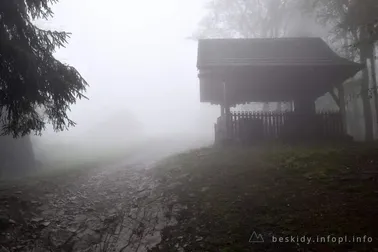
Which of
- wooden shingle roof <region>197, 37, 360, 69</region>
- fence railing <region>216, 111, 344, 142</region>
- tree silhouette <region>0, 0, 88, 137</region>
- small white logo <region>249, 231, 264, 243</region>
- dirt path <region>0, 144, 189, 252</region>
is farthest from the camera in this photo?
wooden shingle roof <region>197, 37, 360, 69</region>

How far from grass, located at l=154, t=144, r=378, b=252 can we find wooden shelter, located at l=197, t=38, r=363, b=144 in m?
4.97

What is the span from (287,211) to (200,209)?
2.21 meters

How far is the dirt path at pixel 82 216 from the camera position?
290 inches

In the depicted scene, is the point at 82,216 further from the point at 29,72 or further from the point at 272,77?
the point at 272,77

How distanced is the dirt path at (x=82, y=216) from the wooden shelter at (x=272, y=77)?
25.2ft

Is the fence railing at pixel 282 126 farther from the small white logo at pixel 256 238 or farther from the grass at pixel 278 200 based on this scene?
the small white logo at pixel 256 238

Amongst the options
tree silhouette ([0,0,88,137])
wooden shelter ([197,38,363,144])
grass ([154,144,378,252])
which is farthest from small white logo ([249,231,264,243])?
wooden shelter ([197,38,363,144])

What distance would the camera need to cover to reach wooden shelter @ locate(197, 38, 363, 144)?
57.2 feet

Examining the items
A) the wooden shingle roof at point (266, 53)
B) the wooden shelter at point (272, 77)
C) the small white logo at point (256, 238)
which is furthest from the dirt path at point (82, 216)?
the wooden shingle roof at point (266, 53)

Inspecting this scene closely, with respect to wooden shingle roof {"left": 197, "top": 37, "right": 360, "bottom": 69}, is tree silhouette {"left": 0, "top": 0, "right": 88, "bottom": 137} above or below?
below

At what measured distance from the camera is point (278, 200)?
26.6 ft

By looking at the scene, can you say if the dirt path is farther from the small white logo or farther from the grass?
the small white logo

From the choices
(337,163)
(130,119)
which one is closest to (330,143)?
(337,163)

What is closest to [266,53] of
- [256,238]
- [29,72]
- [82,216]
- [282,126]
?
[282,126]
